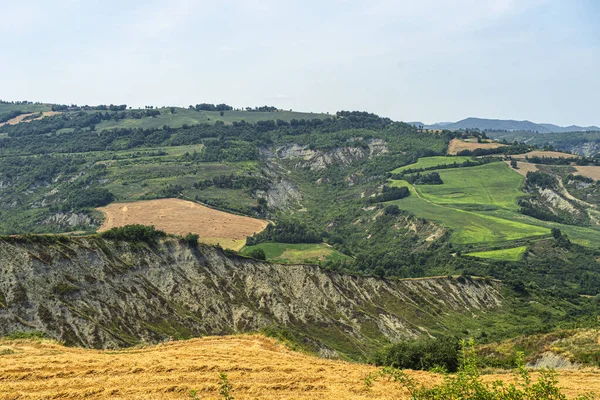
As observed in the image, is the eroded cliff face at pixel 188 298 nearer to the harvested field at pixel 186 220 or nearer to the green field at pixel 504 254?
the green field at pixel 504 254

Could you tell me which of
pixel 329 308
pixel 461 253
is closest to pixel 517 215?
pixel 461 253

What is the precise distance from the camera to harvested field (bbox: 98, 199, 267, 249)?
16488 cm

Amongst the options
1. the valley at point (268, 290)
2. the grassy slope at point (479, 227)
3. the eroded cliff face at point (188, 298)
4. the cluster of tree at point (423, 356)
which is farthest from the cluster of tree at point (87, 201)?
the cluster of tree at point (423, 356)

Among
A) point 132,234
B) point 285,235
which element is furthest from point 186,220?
point 132,234

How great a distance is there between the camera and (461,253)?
162m

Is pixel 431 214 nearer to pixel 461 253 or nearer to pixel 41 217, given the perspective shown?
pixel 461 253

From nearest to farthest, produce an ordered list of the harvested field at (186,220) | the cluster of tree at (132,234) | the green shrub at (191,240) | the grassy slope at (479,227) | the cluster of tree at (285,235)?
1. the cluster of tree at (132,234)
2. the green shrub at (191,240)
3. the harvested field at (186,220)
4. the cluster of tree at (285,235)
5. the grassy slope at (479,227)

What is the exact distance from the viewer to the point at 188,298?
84.6 metres

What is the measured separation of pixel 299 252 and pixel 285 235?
38.7ft

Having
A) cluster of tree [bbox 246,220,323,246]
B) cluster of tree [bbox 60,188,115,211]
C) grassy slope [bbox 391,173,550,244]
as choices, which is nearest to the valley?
cluster of tree [bbox 246,220,323,246]

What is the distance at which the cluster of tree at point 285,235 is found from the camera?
16650 cm

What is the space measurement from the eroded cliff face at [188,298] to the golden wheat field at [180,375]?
18.3 m

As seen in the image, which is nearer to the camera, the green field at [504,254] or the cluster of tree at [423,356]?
the cluster of tree at [423,356]

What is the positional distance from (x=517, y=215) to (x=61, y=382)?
185481 millimetres
